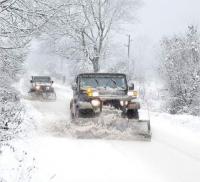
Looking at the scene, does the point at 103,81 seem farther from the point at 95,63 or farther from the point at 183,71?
the point at 95,63

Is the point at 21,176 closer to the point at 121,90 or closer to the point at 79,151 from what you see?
the point at 79,151

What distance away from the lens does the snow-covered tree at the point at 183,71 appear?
26203 millimetres

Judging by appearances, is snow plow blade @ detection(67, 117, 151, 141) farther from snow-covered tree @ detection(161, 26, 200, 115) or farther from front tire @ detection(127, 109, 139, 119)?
snow-covered tree @ detection(161, 26, 200, 115)

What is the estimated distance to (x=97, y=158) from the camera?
931cm

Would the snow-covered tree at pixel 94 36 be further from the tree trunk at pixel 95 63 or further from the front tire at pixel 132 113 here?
the front tire at pixel 132 113

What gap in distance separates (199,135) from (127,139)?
95.1 inches

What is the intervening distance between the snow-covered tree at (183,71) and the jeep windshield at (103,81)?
36.3ft

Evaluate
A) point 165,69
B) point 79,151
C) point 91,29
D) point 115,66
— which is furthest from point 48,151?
point 115,66

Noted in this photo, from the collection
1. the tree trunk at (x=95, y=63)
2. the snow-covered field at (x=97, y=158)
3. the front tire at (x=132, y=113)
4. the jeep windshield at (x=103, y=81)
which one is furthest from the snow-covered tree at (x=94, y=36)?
the snow-covered field at (x=97, y=158)

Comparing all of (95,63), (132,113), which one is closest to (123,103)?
(132,113)

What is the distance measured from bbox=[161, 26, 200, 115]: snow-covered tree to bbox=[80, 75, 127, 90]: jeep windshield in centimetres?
1108

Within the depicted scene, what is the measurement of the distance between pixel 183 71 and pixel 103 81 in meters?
12.7

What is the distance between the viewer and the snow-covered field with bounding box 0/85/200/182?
303 inches

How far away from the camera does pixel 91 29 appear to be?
3347 centimetres
